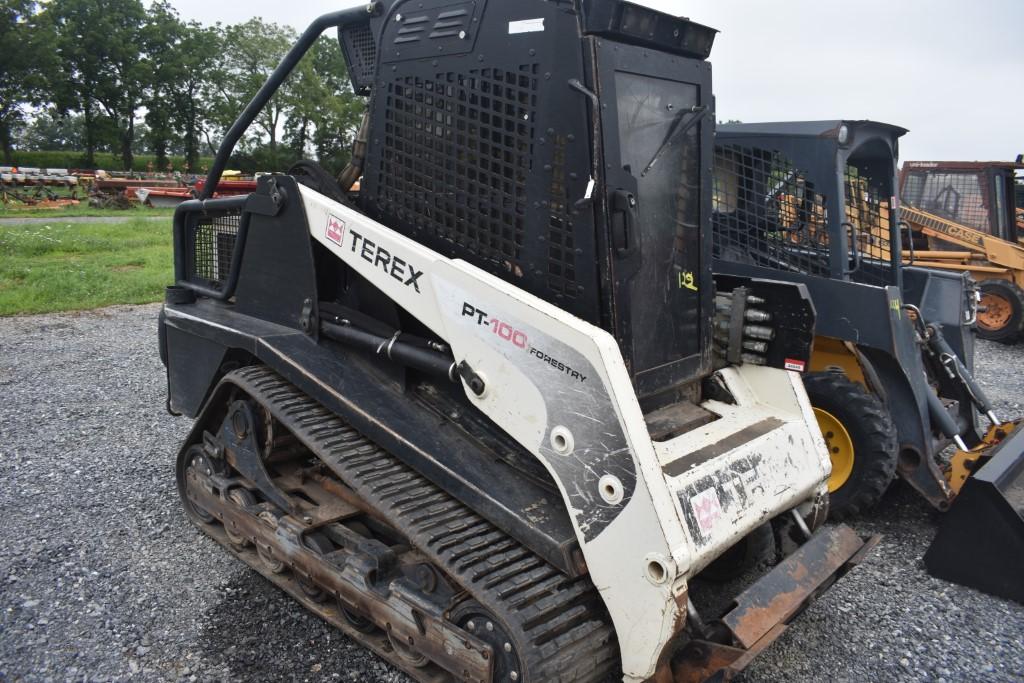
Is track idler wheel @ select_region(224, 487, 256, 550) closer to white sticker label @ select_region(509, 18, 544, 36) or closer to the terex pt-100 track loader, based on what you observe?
the terex pt-100 track loader

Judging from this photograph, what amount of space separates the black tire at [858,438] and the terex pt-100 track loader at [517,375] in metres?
1.28

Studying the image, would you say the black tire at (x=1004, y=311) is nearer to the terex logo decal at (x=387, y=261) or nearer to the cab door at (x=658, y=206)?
the cab door at (x=658, y=206)

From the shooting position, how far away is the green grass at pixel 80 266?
10328 millimetres

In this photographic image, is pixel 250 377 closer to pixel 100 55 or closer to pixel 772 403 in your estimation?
pixel 772 403

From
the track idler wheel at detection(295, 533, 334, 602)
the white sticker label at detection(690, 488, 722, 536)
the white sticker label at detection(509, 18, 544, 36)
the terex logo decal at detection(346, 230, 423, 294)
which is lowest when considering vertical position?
the track idler wheel at detection(295, 533, 334, 602)

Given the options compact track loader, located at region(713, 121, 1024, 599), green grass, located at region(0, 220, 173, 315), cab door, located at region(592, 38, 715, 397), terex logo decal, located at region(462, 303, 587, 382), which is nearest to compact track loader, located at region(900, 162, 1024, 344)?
compact track loader, located at region(713, 121, 1024, 599)

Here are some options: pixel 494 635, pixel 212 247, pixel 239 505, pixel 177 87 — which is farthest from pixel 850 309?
pixel 177 87

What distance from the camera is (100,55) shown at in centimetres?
4616

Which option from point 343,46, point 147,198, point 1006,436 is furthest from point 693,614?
point 147,198

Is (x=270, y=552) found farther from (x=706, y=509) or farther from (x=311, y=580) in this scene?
(x=706, y=509)

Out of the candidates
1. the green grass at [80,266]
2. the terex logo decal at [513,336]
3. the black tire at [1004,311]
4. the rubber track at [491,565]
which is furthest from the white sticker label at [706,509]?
the green grass at [80,266]

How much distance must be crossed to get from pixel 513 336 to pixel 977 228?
10005 mm

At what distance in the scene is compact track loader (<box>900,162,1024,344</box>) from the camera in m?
10.1

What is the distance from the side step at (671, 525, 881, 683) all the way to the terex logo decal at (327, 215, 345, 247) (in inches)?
77.8
